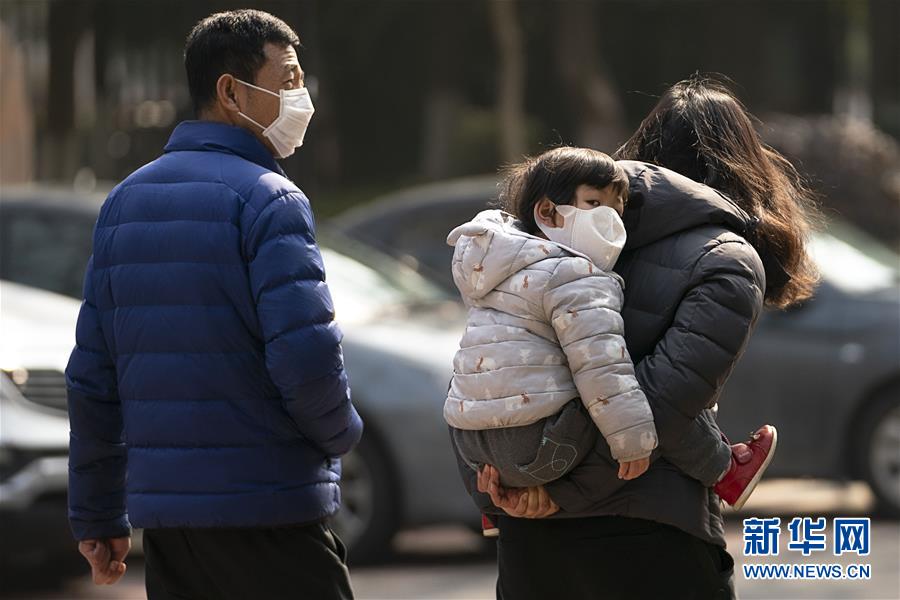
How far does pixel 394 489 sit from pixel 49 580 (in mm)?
1631

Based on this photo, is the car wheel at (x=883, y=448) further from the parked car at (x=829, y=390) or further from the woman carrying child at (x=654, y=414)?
the woman carrying child at (x=654, y=414)

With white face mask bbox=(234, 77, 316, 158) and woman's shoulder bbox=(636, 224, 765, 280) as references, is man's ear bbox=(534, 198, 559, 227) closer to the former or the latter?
woman's shoulder bbox=(636, 224, 765, 280)

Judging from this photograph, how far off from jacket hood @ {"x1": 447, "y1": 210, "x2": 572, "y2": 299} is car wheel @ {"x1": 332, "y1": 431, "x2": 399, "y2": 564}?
A: 3858mm

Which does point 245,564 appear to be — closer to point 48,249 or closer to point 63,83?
point 48,249

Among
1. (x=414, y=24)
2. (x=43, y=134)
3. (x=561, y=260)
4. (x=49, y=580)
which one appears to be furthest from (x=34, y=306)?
(x=414, y=24)

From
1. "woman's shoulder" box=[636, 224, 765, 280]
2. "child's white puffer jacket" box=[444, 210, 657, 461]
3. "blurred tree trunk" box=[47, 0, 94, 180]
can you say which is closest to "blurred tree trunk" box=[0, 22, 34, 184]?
"blurred tree trunk" box=[47, 0, 94, 180]

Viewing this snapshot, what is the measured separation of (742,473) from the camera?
339 cm

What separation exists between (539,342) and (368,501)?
4058 millimetres

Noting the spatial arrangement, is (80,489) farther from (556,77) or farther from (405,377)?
(556,77)

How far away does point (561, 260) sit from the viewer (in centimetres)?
322

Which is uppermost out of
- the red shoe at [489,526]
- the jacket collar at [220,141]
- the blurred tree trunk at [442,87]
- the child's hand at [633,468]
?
the blurred tree trunk at [442,87]

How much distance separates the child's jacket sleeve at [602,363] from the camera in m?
3.13

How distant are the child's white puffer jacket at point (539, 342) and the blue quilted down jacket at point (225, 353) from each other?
1.16 ft

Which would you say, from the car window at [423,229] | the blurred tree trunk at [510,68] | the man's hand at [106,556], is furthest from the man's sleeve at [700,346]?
the blurred tree trunk at [510,68]
